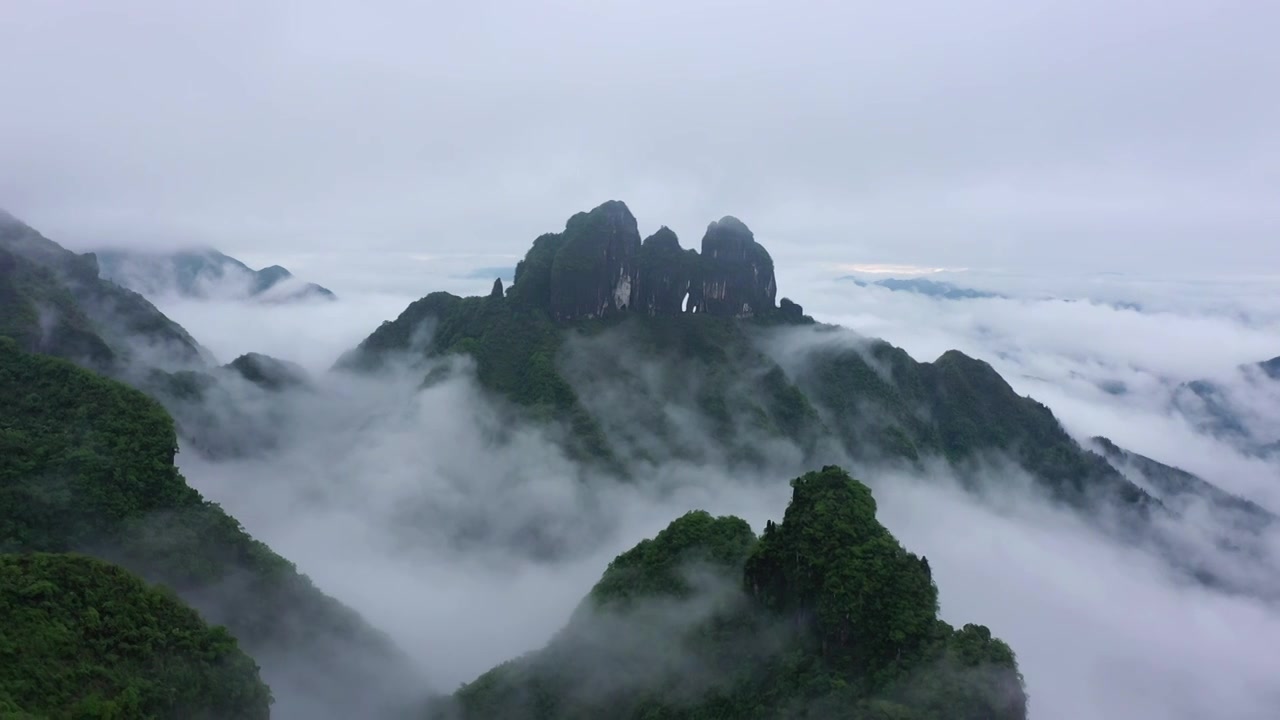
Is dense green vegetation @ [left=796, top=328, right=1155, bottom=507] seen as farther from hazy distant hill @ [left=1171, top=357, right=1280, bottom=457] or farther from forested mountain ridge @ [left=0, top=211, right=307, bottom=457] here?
hazy distant hill @ [left=1171, top=357, right=1280, bottom=457]

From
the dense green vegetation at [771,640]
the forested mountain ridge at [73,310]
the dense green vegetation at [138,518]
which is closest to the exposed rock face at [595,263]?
the forested mountain ridge at [73,310]

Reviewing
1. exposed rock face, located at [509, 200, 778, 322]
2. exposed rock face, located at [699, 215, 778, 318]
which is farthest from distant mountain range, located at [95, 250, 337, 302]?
exposed rock face, located at [699, 215, 778, 318]

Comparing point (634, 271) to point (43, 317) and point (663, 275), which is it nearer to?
point (663, 275)

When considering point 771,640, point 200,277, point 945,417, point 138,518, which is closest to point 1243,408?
point 945,417

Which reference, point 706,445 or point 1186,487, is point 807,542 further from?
point 1186,487

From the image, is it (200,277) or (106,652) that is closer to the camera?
(106,652)

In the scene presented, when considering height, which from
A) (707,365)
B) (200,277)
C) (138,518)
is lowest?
(138,518)
